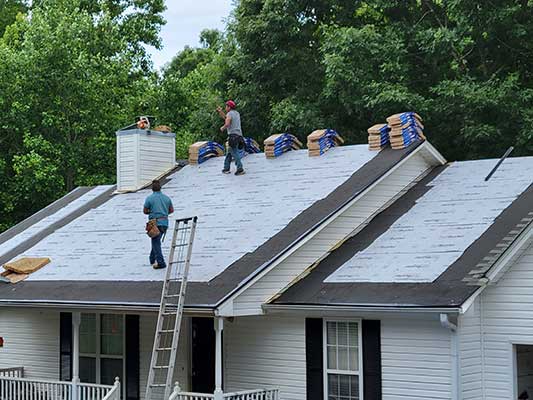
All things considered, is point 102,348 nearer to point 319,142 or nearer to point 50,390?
point 50,390

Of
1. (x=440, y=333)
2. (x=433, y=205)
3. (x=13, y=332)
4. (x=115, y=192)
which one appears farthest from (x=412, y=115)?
(x=13, y=332)

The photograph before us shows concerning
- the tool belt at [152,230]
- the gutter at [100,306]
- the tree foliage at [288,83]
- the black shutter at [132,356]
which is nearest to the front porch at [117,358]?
the black shutter at [132,356]

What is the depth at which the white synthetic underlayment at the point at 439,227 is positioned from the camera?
15945 millimetres

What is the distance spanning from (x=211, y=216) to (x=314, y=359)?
4.48 m

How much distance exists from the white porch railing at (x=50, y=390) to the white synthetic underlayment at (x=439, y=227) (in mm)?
4408

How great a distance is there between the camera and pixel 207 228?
754 inches

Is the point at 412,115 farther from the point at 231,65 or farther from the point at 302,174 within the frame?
the point at 231,65

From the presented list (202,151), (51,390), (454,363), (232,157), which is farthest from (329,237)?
(202,151)

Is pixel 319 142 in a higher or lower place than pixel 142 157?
lower

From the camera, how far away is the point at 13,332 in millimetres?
21359

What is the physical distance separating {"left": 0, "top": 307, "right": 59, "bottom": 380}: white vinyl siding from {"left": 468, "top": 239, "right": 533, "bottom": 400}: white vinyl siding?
9.15 meters

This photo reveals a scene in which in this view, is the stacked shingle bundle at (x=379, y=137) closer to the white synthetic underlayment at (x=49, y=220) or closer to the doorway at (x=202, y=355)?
the doorway at (x=202, y=355)

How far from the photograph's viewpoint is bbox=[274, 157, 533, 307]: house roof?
15227mm

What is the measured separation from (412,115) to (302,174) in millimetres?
2525
